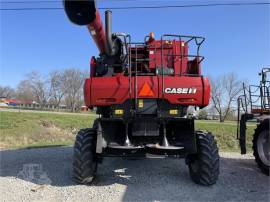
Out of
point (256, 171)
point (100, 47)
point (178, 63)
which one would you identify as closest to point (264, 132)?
point (256, 171)

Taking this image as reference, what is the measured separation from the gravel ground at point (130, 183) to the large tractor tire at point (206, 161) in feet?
0.55

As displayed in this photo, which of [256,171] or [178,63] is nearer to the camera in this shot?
[178,63]

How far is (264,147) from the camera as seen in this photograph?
30.2ft

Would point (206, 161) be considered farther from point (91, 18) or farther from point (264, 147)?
point (91, 18)

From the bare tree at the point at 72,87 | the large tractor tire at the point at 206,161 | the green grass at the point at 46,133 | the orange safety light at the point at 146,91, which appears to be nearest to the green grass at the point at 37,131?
the green grass at the point at 46,133

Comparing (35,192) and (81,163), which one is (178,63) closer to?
A: (81,163)

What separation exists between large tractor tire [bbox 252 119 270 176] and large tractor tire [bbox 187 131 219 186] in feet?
6.09

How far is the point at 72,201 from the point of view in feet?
21.8

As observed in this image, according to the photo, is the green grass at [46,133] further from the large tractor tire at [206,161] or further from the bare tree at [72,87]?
the bare tree at [72,87]

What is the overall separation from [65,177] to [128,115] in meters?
2.09

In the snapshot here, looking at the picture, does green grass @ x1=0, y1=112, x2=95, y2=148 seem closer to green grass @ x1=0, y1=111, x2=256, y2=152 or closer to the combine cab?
green grass @ x1=0, y1=111, x2=256, y2=152

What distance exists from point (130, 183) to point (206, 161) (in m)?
1.59

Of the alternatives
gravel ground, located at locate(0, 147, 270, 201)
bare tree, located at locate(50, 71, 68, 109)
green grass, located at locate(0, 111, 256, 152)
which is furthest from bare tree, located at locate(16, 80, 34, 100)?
gravel ground, located at locate(0, 147, 270, 201)

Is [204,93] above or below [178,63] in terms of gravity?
below
